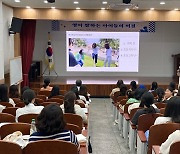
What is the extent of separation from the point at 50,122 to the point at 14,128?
30.6 inches

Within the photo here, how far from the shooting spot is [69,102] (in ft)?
13.3

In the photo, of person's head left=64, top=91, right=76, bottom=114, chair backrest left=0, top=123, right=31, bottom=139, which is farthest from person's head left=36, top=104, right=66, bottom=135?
person's head left=64, top=91, right=76, bottom=114

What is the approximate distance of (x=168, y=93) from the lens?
611cm

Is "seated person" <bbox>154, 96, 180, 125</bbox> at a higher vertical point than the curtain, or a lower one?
lower

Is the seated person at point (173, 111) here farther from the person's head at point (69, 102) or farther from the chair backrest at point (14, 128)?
the chair backrest at point (14, 128)

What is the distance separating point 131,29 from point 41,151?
9.94m

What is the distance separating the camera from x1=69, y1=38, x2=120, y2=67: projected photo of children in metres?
11.8

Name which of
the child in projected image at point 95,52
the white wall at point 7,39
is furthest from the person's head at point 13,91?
the child in projected image at point 95,52

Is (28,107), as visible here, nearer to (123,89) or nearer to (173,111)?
(173,111)

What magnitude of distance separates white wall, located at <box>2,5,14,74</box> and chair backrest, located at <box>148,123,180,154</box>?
629 centimetres

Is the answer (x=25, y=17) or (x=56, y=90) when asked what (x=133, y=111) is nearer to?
(x=56, y=90)

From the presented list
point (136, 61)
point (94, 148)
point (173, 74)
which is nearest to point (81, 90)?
point (94, 148)

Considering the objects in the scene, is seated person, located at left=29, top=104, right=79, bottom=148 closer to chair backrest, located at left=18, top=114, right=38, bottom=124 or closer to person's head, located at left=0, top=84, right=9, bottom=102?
chair backrest, located at left=18, top=114, right=38, bottom=124

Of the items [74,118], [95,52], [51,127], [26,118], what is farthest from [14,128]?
[95,52]
